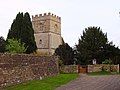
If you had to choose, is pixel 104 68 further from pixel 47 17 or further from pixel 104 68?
pixel 47 17

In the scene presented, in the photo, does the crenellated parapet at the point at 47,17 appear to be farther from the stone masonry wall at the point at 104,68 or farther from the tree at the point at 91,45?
the stone masonry wall at the point at 104,68

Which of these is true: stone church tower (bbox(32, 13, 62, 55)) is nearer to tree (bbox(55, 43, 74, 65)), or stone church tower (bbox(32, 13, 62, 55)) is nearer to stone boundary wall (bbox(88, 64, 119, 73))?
tree (bbox(55, 43, 74, 65))

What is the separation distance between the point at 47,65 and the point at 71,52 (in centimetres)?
3046

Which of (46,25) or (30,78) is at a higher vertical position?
(46,25)

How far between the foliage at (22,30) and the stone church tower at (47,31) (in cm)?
2865

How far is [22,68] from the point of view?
27094 mm

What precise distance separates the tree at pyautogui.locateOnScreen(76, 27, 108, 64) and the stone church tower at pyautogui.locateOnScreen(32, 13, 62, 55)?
21388 millimetres

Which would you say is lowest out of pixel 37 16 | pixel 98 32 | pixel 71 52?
pixel 71 52

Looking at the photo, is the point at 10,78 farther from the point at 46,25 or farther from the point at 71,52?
the point at 46,25

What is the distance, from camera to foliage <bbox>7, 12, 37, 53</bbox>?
185ft

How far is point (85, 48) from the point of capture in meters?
63.6

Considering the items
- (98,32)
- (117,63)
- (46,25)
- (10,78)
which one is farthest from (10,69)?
(46,25)

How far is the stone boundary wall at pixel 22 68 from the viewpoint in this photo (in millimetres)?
23802

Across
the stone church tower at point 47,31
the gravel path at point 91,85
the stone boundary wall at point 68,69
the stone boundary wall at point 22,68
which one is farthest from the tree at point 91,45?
the gravel path at point 91,85
